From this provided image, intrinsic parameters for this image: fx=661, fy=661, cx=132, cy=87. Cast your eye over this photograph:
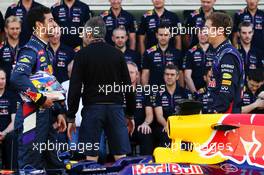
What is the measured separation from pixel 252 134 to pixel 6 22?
201 inches

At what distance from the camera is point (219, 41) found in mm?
6297

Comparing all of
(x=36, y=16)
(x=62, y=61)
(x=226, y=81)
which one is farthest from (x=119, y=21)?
(x=226, y=81)

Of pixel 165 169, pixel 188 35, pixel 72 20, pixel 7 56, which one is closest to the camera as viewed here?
pixel 165 169

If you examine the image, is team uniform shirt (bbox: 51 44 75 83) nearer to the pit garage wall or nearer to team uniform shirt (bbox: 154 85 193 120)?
team uniform shirt (bbox: 154 85 193 120)

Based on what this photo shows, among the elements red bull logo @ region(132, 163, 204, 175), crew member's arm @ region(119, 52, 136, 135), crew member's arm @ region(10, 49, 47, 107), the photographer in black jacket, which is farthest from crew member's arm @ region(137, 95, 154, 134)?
red bull logo @ region(132, 163, 204, 175)

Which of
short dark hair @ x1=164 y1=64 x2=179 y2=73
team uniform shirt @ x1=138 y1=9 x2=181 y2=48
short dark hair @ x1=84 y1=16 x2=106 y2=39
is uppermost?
team uniform shirt @ x1=138 y1=9 x2=181 y2=48

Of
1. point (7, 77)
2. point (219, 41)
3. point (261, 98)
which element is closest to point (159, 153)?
point (219, 41)

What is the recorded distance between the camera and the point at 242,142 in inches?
193

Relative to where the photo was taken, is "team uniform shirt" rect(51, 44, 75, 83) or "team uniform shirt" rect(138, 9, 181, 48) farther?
"team uniform shirt" rect(138, 9, 181, 48)

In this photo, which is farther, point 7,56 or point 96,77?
A: point 7,56

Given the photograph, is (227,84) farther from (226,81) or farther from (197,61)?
(197,61)

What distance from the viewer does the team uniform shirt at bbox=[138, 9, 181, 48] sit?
31.7 ft

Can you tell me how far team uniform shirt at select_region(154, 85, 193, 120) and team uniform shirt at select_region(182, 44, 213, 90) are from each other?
0.42 m

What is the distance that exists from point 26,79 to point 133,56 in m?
3.21
